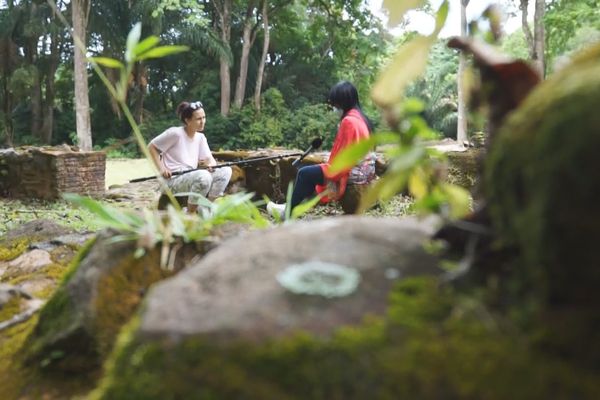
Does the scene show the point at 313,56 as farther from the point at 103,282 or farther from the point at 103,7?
the point at 103,282

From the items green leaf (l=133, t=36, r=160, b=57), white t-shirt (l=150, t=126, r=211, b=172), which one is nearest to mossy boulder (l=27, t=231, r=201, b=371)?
green leaf (l=133, t=36, r=160, b=57)

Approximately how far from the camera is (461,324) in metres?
1.10

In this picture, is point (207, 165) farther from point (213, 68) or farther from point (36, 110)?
point (36, 110)

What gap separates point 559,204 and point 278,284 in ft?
1.90

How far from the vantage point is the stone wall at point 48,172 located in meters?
9.23

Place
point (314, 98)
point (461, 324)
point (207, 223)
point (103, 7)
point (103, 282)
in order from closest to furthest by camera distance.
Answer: point (461, 324) → point (103, 282) → point (207, 223) → point (103, 7) → point (314, 98)

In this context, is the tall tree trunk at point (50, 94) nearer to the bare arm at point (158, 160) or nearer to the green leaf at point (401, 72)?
the bare arm at point (158, 160)

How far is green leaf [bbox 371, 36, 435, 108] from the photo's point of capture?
4.26 ft

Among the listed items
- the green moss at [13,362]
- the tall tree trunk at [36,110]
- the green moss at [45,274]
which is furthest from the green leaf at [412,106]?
the tall tree trunk at [36,110]

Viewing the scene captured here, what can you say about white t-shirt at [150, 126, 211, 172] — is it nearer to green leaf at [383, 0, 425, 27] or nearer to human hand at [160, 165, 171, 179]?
human hand at [160, 165, 171, 179]

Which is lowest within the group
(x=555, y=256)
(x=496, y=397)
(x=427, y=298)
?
(x=496, y=397)

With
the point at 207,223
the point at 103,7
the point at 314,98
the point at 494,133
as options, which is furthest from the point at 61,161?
the point at 314,98

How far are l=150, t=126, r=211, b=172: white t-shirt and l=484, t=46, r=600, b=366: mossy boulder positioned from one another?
4.86m

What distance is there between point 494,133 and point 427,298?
0.42m
